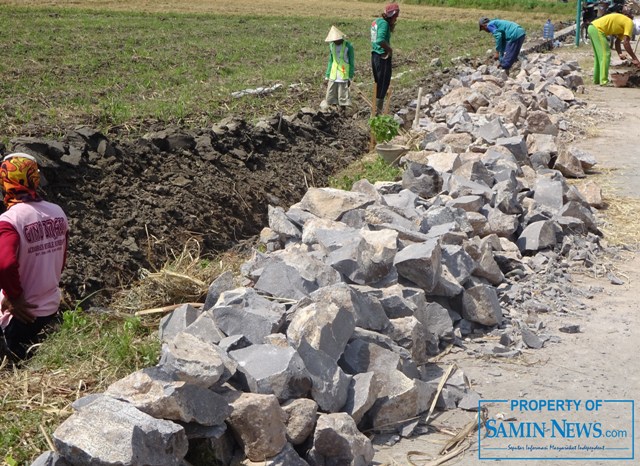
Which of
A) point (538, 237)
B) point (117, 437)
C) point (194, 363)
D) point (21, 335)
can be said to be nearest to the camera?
point (117, 437)

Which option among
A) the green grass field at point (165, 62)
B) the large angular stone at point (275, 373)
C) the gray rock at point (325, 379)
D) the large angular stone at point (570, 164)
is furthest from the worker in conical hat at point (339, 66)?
→ the large angular stone at point (275, 373)

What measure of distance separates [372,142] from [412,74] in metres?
5.93

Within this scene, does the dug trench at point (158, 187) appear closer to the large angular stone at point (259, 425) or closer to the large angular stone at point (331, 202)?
the large angular stone at point (331, 202)

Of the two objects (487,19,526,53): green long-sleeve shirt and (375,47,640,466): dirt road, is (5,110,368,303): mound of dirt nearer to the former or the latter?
(375,47,640,466): dirt road

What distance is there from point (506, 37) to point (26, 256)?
12680 mm

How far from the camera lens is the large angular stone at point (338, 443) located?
4125 mm

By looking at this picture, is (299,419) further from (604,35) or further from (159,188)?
(604,35)

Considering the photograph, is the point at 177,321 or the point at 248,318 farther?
the point at 177,321

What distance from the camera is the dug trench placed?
715 cm

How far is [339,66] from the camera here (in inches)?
486

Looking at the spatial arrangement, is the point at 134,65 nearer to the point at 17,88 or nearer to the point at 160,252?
the point at 17,88

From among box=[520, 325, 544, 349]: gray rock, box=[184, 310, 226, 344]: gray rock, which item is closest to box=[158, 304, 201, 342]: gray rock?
box=[184, 310, 226, 344]: gray rock

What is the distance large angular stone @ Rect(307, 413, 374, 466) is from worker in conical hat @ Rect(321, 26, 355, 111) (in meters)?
8.70

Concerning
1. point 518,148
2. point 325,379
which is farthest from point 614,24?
point 325,379
